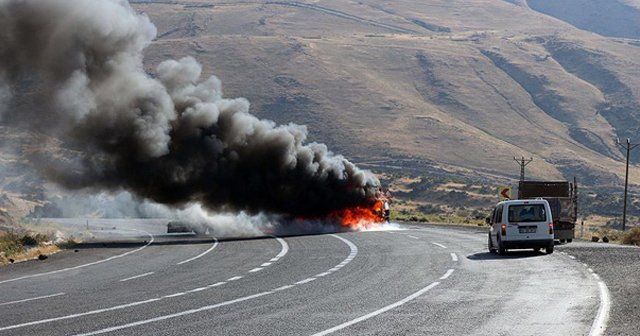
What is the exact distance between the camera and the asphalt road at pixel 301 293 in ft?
50.6

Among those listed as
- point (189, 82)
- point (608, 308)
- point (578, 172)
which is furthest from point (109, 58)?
point (578, 172)

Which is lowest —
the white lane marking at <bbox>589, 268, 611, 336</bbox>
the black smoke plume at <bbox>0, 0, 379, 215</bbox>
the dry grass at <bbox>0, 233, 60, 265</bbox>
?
the dry grass at <bbox>0, 233, 60, 265</bbox>

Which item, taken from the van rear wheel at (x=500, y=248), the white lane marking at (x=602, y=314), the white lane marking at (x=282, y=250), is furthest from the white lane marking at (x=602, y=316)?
Answer: the white lane marking at (x=282, y=250)

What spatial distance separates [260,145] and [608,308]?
1293 inches

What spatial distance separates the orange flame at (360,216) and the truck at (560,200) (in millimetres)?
9680

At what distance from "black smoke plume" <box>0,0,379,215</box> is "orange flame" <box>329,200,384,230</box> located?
3494 mm

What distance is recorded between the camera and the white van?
106ft

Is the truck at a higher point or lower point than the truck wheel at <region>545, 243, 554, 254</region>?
higher

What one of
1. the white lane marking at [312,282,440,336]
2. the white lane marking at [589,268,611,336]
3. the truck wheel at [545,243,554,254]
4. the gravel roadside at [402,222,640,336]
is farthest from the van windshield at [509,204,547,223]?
the white lane marking at [312,282,440,336]

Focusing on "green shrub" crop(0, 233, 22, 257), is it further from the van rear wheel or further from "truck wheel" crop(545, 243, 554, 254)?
"truck wheel" crop(545, 243, 554, 254)

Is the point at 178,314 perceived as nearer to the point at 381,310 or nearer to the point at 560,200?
the point at 381,310

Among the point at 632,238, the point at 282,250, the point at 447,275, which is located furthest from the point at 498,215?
the point at 632,238

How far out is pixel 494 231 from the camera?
110 ft

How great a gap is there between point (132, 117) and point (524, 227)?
58.8 ft
